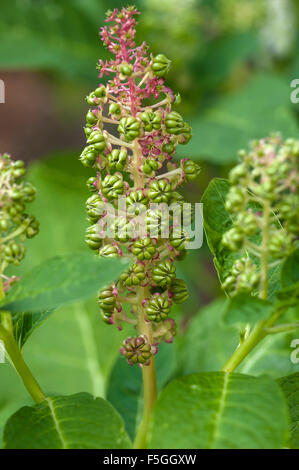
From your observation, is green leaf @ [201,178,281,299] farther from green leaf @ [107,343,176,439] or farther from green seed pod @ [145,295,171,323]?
green leaf @ [107,343,176,439]

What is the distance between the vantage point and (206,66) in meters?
2.09

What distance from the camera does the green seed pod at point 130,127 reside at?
2.33 feet

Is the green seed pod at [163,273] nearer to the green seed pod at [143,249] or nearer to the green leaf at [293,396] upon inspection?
the green seed pod at [143,249]

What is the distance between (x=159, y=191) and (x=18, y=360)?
0.27m

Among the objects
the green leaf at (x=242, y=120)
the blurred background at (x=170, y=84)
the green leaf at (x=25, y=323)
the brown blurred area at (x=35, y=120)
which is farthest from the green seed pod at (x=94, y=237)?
the brown blurred area at (x=35, y=120)

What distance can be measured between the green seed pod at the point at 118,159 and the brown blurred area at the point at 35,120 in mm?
3320

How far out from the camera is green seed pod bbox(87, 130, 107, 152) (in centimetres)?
72

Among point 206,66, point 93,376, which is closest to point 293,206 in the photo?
point 93,376

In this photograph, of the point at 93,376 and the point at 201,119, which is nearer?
the point at 93,376

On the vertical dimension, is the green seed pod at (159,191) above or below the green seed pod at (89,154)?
below

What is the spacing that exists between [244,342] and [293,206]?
0.19 metres

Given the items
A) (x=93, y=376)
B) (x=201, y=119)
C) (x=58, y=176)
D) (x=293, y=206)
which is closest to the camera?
(x=293, y=206)

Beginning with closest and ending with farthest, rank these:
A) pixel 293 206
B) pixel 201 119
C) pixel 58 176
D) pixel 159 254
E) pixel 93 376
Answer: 1. pixel 293 206
2. pixel 159 254
3. pixel 93 376
4. pixel 58 176
5. pixel 201 119
